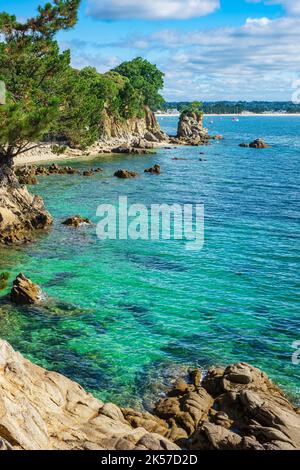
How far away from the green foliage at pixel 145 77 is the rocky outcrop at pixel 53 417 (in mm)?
146195

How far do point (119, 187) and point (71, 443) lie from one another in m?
54.0

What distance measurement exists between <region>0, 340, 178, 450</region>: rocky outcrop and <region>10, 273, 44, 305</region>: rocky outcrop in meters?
9.67

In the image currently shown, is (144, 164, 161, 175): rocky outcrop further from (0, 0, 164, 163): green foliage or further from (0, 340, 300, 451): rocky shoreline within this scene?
(0, 340, 300, 451): rocky shoreline

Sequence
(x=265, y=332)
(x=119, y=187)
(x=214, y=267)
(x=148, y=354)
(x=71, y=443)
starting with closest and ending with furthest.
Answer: (x=71, y=443), (x=148, y=354), (x=265, y=332), (x=214, y=267), (x=119, y=187)

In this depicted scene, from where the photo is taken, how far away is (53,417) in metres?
14.0

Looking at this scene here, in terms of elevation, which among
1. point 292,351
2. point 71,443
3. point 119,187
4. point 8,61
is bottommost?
point 292,351

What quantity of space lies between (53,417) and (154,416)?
4794 mm

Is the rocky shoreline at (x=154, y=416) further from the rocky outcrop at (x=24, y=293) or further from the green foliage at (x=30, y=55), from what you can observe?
the green foliage at (x=30, y=55)

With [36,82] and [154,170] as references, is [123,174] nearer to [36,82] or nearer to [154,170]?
[154,170]

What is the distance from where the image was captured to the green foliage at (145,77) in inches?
6166

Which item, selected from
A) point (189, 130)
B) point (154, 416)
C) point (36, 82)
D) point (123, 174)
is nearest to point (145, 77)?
point (189, 130)

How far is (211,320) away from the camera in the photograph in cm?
2559

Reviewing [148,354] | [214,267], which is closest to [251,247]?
[214,267]
